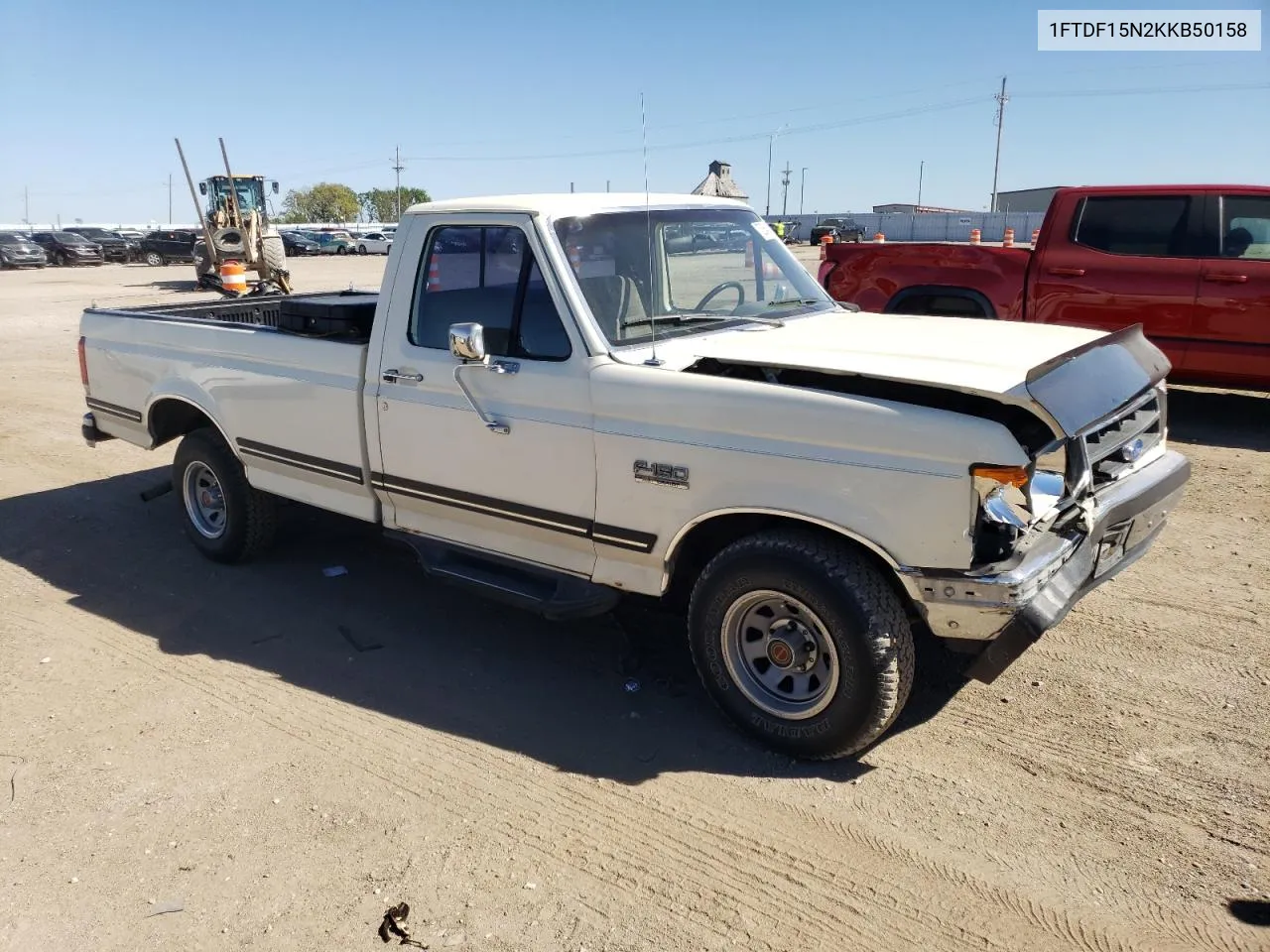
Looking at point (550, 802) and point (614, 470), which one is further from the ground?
point (614, 470)

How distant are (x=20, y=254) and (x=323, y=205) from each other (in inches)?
2993

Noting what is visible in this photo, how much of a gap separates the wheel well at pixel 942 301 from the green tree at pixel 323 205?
111 m

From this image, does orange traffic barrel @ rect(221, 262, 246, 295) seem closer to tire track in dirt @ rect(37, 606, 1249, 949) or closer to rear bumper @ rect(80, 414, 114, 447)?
rear bumper @ rect(80, 414, 114, 447)

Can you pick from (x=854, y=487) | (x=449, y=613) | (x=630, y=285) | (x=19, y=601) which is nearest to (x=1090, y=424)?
(x=854, y=487)

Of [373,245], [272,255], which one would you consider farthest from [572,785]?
[373,245]

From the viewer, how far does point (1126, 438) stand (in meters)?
4.05

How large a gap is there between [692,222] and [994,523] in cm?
233

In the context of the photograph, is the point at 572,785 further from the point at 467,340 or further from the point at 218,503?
the point at 218,503

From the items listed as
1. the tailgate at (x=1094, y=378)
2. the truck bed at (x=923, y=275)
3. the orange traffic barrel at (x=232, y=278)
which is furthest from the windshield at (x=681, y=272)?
the orange traffic barrel at (x=232, y=278)

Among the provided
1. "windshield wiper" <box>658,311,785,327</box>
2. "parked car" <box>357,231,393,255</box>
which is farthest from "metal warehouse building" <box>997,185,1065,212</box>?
"windshield wiper" <box>658,311,785,327</box>

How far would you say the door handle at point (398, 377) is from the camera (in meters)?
4.55

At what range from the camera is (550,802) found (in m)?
3.62

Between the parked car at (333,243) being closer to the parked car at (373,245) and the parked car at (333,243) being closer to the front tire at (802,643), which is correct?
the parked car at (373,245)

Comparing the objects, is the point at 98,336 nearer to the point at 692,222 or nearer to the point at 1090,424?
the point at 692,222
